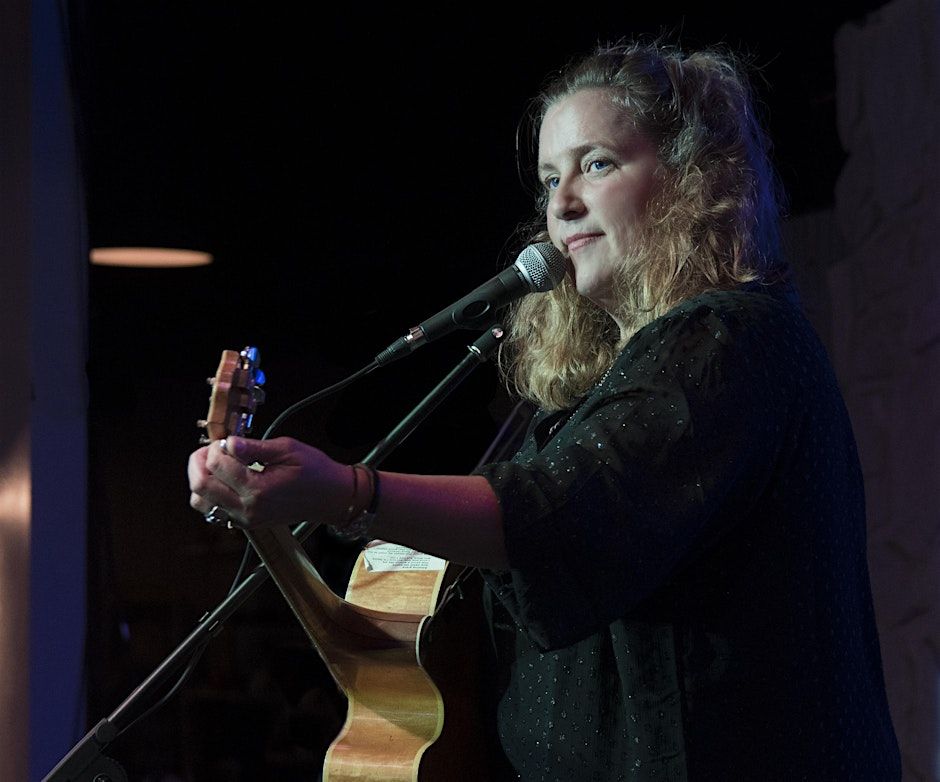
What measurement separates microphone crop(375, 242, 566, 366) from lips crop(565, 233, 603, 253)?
2 centimetres

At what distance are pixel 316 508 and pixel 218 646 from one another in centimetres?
187

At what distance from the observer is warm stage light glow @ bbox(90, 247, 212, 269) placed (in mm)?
2719

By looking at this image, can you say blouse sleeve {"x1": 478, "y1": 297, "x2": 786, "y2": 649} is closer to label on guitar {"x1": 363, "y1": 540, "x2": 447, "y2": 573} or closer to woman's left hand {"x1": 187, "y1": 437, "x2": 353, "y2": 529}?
woman's left hand {"x1": 187, "y1": 437, "x2": 353, "y2": 529}

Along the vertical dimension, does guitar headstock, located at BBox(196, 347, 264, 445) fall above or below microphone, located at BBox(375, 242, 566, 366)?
below

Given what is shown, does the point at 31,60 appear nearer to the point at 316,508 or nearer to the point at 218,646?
the point at 218,646

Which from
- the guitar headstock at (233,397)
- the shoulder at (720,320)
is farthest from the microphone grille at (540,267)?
the guitar headstock at (233,397)

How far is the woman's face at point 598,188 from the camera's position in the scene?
1.39 meters

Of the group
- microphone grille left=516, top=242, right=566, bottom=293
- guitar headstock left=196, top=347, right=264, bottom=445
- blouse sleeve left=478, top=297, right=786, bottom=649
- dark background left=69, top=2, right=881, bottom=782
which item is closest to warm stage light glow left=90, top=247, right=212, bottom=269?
dark background left=69, top=2, right=881, bottom=782

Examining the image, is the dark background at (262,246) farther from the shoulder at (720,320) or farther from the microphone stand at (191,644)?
the shoulder at (720,320)

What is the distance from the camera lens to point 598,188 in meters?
1.40

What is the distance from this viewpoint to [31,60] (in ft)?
8.82

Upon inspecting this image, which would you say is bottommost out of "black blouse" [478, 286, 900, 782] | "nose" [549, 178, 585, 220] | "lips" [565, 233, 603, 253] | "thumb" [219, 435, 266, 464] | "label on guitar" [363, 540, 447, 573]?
"label on guitar" [363, 540, 447, 573]

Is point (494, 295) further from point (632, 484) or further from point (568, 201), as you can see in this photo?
point (632, 484)

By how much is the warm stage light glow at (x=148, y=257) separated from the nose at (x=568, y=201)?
58.4 inches
